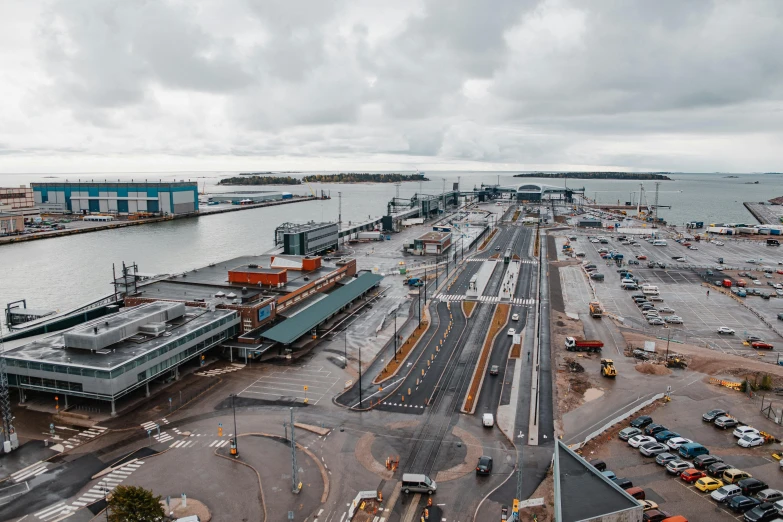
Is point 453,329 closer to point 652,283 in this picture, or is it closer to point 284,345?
point 284,345

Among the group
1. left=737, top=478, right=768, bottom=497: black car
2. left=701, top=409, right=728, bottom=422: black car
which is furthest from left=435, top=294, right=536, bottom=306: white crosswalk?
left=737, top=478, right=768, bottom=497: black car

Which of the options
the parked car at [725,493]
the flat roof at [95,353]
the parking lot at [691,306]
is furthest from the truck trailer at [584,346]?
the flat roof at [95,353]

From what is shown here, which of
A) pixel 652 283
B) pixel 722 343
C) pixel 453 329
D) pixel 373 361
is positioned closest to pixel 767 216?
pixel 652 283

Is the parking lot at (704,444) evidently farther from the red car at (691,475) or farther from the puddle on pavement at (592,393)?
the puddle on pavement at (592,393)

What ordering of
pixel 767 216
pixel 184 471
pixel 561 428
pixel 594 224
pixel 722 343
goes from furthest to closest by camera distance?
pixel 767 216 → pixel 594 224 → pixel 722 343 → pixel 561 428 → pixel 184 471

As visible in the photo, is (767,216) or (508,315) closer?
(508,315)

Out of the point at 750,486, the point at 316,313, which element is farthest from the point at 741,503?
the point at 316,313

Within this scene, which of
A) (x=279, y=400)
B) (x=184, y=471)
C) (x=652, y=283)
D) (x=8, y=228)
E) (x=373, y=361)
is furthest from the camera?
(x=8, y=228)
